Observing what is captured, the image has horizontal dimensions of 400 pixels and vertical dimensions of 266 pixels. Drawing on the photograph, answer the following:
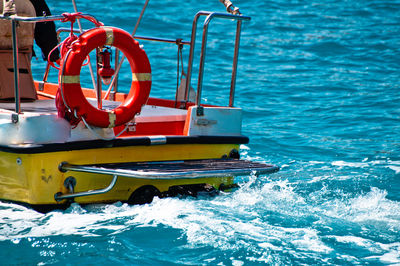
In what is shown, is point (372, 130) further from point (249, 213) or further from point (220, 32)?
point (220, 32)

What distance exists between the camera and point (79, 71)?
17.6 feet

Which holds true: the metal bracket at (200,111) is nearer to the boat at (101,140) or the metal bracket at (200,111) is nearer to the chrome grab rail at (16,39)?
the boat at (101,140)

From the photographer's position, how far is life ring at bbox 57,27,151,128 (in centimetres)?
527

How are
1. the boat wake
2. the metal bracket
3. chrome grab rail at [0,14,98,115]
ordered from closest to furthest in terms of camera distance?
the boat wake < chrome grab rail at [0,14,98,115] < the metal bracket

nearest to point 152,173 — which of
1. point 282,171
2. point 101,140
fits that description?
point 101,140

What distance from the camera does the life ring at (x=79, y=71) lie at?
207 inches

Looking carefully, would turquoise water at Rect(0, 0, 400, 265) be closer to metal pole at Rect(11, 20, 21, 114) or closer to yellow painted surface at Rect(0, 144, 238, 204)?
yellow painted surface at Rect(0, 144, 238, 204)

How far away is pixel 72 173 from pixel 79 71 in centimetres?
84

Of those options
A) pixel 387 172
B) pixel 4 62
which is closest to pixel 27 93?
pixel 4 62

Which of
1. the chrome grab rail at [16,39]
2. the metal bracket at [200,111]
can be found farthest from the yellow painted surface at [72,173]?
the chrome grab rail at [16,39]

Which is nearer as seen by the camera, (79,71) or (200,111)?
(79,71)

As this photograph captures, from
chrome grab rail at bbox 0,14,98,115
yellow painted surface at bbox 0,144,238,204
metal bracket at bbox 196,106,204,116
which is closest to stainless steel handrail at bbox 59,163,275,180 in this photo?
yellow painted surface at bbox 0,144,238,204

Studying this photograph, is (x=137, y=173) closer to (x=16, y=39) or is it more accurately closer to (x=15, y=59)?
(x=15, y=59)

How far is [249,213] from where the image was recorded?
5.56 meters
